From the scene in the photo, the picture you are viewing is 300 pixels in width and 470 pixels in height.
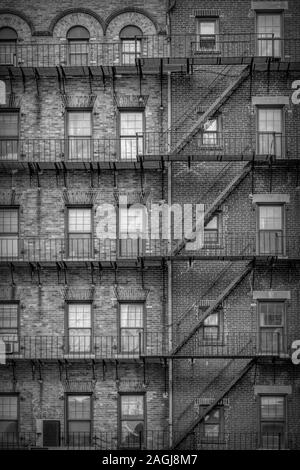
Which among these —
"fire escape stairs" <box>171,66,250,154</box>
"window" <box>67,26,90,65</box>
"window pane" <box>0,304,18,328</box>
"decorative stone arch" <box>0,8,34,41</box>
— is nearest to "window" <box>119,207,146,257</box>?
"fire escape stairs" <box>171,66,250,154</box>

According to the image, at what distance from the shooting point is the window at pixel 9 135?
31.0 m

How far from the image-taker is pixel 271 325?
99.9 ft

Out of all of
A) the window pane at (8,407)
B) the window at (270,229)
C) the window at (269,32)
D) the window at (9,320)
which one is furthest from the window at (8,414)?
the window at (269,32)

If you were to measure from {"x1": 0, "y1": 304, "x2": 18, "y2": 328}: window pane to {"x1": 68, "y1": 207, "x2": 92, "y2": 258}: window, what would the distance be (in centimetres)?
251

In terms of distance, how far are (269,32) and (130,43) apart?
451 cm

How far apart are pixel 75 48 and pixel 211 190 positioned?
20.9ft

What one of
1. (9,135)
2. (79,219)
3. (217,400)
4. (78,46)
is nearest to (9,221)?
(79,219)

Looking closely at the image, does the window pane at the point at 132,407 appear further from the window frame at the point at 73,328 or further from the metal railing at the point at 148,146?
the metal railing at the point at 148,146

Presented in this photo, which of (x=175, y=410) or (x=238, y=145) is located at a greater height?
(x=238, y=145)

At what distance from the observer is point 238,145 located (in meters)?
30.8

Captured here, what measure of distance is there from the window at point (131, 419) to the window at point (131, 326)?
1513mm

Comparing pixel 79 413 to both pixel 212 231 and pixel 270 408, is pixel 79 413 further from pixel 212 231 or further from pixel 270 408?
pixel 212 231
